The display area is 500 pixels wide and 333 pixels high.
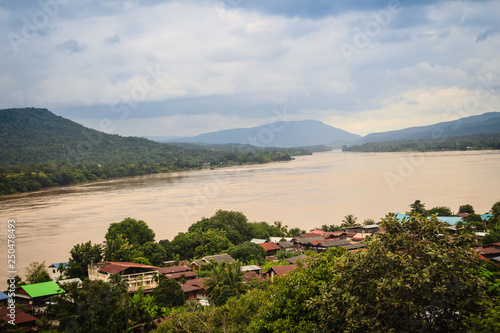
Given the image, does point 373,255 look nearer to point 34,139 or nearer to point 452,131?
point 34,139

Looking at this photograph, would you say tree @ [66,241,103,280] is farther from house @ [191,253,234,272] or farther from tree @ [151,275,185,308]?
tree @ [151,275,185,308]

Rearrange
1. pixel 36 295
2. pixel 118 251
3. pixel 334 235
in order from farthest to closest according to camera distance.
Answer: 1. pixel 334 235
2. pixel 118 251
3. pixel 36 295

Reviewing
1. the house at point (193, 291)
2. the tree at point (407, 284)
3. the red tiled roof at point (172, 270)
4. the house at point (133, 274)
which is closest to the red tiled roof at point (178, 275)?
the red tiled roof at point (172, 270)

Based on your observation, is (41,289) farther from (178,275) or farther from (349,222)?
(349,222)

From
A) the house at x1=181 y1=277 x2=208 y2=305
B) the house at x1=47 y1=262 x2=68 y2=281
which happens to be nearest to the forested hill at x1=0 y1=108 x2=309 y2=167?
the house at x1=47 y1=262 x2=68 y2=281

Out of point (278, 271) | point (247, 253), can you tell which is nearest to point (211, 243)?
point (247, 253)

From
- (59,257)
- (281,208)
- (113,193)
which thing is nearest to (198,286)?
(59,257)
